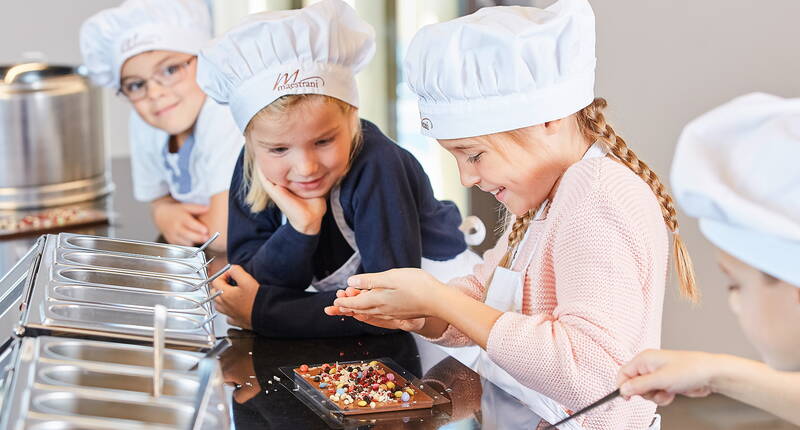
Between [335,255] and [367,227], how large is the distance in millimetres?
168

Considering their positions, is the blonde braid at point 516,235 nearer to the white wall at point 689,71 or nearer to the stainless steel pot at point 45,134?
the white wall at point 689,71

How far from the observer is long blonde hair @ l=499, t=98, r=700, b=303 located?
3.86 feet

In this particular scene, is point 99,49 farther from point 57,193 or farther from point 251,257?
point 251,257

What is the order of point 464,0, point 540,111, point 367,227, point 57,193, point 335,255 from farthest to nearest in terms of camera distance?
point 464,0 → point 57,193 → point 335,255 → point 367,227 → point 540,111

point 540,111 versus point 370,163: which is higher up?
point 540,111

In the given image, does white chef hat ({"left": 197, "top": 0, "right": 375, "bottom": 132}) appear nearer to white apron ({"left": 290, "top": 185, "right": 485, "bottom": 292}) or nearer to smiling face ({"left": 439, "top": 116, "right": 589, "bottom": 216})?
white apron ({"left": 290, "top": 185, "right": 485, "bottom": 292})

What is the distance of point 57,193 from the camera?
2.45 meters

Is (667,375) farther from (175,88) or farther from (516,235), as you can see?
(175,88)

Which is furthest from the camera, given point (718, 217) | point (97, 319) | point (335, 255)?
point (335, 255)

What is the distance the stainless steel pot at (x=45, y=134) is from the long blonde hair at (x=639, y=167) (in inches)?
63.4

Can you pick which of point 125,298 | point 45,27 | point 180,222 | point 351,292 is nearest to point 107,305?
point 125,298

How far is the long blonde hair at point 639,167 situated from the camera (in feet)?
3.86

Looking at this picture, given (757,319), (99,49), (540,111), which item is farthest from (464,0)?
(757,319)

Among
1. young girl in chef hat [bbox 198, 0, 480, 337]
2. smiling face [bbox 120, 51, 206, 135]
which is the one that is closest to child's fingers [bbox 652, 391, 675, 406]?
young girl in chef hat [bbox 198, 0, 480, 337]
